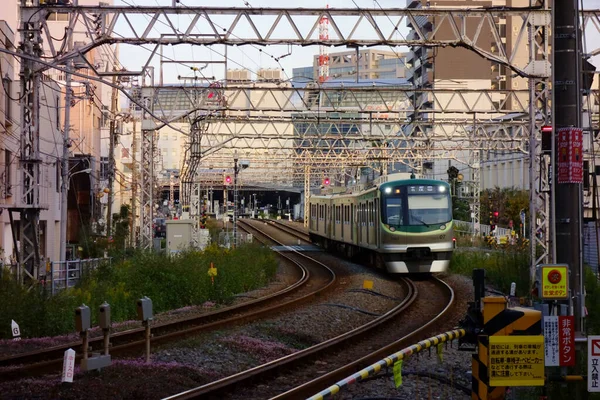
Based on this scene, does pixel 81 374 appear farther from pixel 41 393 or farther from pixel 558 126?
pixel 558 126

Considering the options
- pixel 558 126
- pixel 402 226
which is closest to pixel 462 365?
pixel 558 126

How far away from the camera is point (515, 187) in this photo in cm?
5928

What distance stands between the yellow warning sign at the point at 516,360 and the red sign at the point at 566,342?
2.78 ft

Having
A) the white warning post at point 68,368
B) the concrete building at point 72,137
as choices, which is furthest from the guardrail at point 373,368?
the concrete building at point 72,137

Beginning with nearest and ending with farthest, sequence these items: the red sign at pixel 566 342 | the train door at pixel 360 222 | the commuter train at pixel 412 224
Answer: the red sign at pixel 566 342 < the commuter train at pixel 412 224 < the train door at pixel 360 222

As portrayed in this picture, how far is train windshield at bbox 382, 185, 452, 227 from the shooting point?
81.6 feet

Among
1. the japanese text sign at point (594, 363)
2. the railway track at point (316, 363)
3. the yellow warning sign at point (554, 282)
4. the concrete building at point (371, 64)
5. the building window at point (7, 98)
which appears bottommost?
the railway track at point (316, 363)

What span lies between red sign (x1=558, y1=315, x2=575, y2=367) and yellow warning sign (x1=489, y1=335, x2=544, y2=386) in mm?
847

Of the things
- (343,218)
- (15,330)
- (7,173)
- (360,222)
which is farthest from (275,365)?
(343,218)

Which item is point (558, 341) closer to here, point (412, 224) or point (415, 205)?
point (412, 224)

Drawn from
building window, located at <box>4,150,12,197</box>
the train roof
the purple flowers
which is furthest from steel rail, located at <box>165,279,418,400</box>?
building window, located at <box>4,150,12,197</box>

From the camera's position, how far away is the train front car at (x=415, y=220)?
2478 centimetres

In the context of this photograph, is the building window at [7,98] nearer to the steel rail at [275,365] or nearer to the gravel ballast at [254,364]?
the gravel ballast at [254,364]

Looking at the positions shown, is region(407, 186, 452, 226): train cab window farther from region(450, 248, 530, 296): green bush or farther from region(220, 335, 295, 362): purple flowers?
region(220, 335, 295, 362): purple flowers
